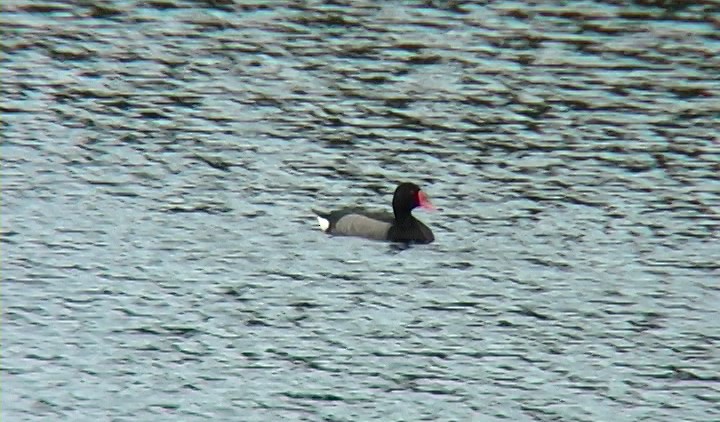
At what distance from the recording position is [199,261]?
2691 cm

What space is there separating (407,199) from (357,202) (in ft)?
5.43

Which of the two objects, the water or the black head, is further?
the black head

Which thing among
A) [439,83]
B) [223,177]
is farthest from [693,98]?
[223,177]

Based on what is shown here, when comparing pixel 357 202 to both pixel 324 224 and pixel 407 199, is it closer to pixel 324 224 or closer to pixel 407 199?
pixel 407 199

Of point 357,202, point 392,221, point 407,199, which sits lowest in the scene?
point 357,202

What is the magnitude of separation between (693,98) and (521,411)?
17.5 metres

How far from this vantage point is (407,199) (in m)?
29.5

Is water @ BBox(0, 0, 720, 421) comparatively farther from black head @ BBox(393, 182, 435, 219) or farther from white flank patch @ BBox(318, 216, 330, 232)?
black head @ BBox(393, 182, 435, 219)

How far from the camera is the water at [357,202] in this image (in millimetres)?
22156

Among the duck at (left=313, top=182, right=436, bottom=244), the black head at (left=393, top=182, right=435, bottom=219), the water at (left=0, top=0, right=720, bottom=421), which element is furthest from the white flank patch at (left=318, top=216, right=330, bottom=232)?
the black head at (left=393, top=182, right=435, bottom=219)

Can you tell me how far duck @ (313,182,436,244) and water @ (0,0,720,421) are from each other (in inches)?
12.2

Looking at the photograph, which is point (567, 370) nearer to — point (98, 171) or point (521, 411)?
point (521, 411)

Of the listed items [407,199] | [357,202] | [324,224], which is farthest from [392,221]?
[357,202]

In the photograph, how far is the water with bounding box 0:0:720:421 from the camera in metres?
22.2
